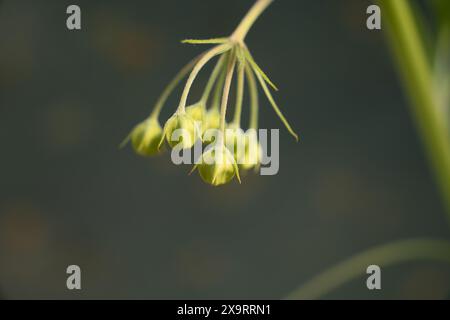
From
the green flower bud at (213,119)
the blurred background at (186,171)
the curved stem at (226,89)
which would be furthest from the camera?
the blurred background at (186,171)

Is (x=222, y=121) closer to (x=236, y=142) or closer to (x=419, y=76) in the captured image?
(x=236, y=142)

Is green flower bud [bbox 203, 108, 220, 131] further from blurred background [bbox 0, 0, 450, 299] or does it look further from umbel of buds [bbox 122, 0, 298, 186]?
blurred background [bbox 0, 0, 450, 299]

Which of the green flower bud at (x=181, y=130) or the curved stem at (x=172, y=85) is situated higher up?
the curved stem at (x=172, y=85)

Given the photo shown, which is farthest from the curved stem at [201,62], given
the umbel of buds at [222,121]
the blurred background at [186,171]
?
the blurred background at [186,171]

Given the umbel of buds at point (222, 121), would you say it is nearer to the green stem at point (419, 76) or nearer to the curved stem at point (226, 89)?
the curved stem at point (226, 89)

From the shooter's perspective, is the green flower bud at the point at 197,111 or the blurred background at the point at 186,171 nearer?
the green flower bud at the point at 197,111

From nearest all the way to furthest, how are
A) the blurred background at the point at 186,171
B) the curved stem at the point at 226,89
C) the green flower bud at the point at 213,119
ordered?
the curved stem at the point at 226,89, the green flower bud at the point at 213,119, the blurred background at the point at 186,171

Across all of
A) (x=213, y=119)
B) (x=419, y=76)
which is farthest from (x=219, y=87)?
(x=419, y=76)

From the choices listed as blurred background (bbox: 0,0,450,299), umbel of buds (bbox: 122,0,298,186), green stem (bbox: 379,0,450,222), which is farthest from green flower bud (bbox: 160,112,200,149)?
blurred background (bbox: 0,0,450,299)
